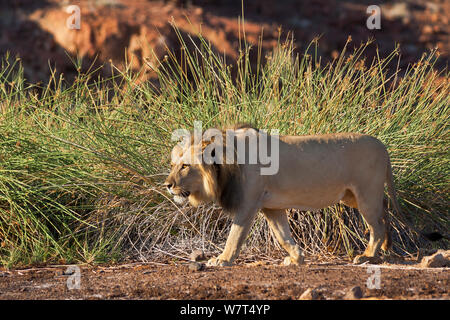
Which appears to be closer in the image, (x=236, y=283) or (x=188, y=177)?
(x=236, y=283)

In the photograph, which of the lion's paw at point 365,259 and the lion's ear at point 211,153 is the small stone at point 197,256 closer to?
the lion's ear at point 211,153

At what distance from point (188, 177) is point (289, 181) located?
677 mm

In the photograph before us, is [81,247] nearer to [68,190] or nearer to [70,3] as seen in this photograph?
[68,190]

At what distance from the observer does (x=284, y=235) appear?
17.1 feet

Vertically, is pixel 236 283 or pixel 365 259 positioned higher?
pixel 236 283

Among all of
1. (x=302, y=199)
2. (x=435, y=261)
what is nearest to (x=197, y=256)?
(x=302, y=199)

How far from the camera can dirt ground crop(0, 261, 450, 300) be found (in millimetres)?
4176

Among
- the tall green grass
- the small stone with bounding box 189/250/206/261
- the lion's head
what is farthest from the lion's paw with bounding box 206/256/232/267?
the tall green grass

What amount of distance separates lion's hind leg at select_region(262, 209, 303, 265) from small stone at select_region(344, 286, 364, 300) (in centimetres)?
120

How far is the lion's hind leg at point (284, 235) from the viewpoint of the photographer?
5.20m

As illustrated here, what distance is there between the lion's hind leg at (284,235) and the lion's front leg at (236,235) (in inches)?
11.6

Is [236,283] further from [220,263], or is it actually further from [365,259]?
[365,259]

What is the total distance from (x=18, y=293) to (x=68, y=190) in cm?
156

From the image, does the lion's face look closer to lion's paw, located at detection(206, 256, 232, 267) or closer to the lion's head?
the lion's head
